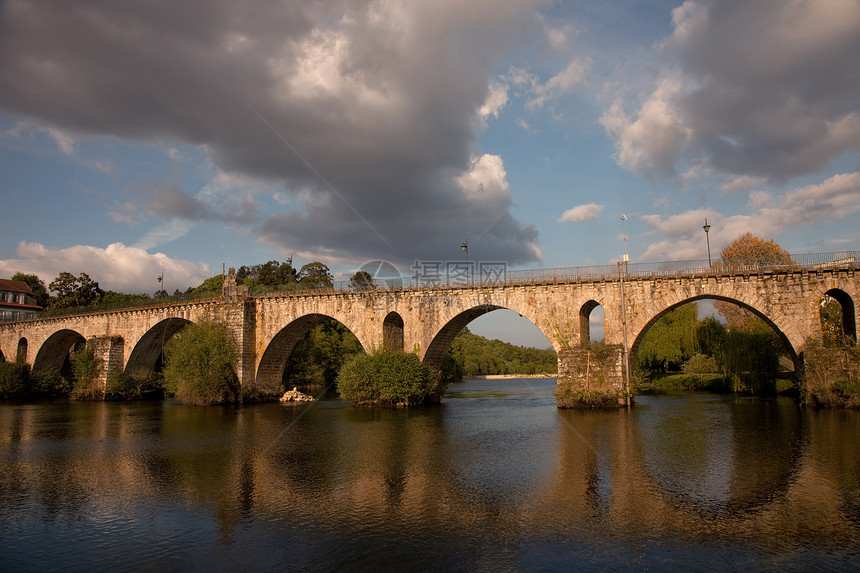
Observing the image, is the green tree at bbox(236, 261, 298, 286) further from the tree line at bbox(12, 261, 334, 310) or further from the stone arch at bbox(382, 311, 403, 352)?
the stone arch at bbox(382, 311, 403, 352)

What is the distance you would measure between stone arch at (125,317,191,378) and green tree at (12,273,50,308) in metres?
40.3

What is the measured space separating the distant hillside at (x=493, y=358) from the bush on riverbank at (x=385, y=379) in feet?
73.4

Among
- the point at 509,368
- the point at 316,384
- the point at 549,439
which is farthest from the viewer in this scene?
the point at 509,368

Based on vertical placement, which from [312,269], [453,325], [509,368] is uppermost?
[312,269]

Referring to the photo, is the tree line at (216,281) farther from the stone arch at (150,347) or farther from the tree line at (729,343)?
the tree line at (729,343)

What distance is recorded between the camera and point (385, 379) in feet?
106

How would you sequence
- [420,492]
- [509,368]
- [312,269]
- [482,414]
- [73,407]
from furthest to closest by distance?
[509,368] → [312,269] → [73,407] → [482,414] → [420,492]

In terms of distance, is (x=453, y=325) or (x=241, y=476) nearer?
(x=241, y=476)

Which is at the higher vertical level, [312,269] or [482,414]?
[312,269]

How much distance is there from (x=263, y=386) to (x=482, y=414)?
18.3 m

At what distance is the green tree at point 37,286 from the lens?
255 ft

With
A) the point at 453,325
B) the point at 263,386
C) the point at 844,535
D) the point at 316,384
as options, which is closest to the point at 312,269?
the point at 316,384

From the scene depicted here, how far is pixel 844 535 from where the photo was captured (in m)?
9.72

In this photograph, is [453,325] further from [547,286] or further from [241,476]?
[241,476]
